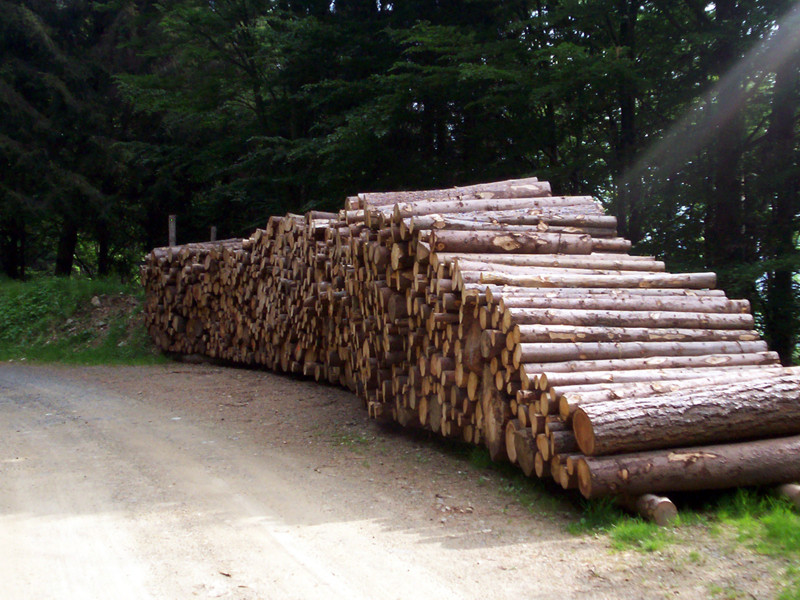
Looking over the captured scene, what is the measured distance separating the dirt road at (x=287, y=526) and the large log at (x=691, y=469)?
45cm

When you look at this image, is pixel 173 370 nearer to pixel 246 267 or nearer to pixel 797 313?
pixel 246 267

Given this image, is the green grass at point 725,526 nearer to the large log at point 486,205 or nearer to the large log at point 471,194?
the large log at point 486,205

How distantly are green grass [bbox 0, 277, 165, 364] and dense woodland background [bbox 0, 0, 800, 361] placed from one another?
299cm

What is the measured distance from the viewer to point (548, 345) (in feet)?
19.3

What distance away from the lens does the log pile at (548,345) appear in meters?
5.21

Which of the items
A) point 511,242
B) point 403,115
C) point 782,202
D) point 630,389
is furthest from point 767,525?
point 403,115

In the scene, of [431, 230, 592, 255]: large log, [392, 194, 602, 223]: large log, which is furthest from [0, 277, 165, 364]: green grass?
[431, 230, 592, 255]: large log

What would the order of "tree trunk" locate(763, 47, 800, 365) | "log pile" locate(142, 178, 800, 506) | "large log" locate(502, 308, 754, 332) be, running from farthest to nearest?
1. "tree trunk" locate(763, 47, 800, 365)
2. "large log" locate(502, 308, 754, 332)
3. "log pile" locate(142, 178, 800, 506)

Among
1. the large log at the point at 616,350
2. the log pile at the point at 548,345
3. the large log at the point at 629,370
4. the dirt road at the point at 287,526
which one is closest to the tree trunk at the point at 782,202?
the log pile at the point at 548,345

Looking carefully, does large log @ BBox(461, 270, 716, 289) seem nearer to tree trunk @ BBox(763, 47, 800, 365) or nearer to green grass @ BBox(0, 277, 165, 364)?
tree trunk @ BBox(763, 47, 800, 365)

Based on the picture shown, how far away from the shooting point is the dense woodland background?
493 inches

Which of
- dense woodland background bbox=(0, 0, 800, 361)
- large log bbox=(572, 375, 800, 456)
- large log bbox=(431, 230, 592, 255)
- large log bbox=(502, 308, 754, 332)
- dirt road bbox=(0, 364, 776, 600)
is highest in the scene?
dense woodland background bbox=(0, 0, 800, 361)

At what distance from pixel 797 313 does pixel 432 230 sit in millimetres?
7417

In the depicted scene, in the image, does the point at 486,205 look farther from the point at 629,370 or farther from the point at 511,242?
the point at 629,370
